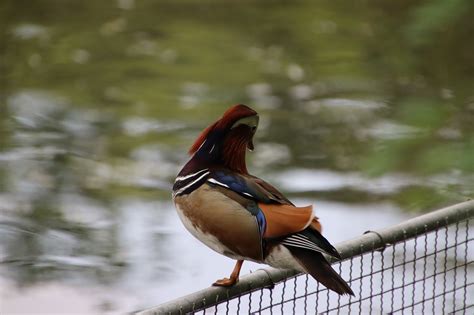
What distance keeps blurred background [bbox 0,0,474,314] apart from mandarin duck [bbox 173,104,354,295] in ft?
1.66

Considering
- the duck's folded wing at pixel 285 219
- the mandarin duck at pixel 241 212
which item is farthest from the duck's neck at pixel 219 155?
the duck's folded wing at pixel 285 219

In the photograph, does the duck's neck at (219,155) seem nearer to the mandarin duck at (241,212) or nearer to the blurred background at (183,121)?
the mandarin duck at (241,212)

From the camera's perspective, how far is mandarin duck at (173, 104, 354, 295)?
6.62ft

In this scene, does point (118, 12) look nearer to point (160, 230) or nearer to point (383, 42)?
point (383, 42)

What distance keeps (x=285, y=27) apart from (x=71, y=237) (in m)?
3.86

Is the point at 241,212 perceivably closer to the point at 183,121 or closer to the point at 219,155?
the point at 219,155

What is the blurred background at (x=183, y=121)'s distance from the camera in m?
3.94

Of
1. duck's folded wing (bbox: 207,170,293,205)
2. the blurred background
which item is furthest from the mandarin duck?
the blurred background

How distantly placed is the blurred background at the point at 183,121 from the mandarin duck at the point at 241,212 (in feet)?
1.66

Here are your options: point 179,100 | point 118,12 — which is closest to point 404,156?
point 179,100

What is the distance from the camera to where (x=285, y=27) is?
26.5 feet

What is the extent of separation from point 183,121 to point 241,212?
4.13 m

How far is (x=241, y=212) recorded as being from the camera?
6.92 ft

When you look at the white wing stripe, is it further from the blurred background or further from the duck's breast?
the blurred background
